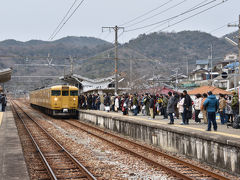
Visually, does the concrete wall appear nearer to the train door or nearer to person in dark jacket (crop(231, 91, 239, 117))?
person in dark jacket (crop(231, 91, 239, 117))

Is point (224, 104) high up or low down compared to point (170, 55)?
down

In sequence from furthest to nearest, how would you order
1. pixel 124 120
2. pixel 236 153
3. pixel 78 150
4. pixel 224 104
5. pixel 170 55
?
pixel 170 55
pixel 124 120
pixel 224 104
pixel 78 150
pixel 236 153

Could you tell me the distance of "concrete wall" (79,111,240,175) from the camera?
8648 mm

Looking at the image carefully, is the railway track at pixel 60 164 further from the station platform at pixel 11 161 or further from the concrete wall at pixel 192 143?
the concrete wall at pixel 192 143

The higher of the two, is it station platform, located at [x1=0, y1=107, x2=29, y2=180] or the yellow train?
the yellow train

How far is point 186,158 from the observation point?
11023 mm

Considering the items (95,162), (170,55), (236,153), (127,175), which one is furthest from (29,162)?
(170,55)

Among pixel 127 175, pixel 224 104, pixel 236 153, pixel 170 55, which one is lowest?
pixel 127 175

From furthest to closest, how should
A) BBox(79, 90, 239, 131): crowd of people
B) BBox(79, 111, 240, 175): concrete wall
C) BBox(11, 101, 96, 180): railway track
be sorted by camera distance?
BBox(79, 90, 239, 131): crowd of people, BBox(79, 111, 240, 175): concrete wall, BBox(11, 101, 96, 180): railway track

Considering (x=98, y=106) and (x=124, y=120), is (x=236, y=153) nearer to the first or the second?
(x=124, y=120)

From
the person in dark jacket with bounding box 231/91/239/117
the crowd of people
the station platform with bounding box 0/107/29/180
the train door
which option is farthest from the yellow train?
the person in dark jacket with bounding box 231/91/239/117

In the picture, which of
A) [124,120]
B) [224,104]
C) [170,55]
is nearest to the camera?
[224,104]

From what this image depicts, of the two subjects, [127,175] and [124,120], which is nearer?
[127,175]

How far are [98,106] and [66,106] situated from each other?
2.80 meters
